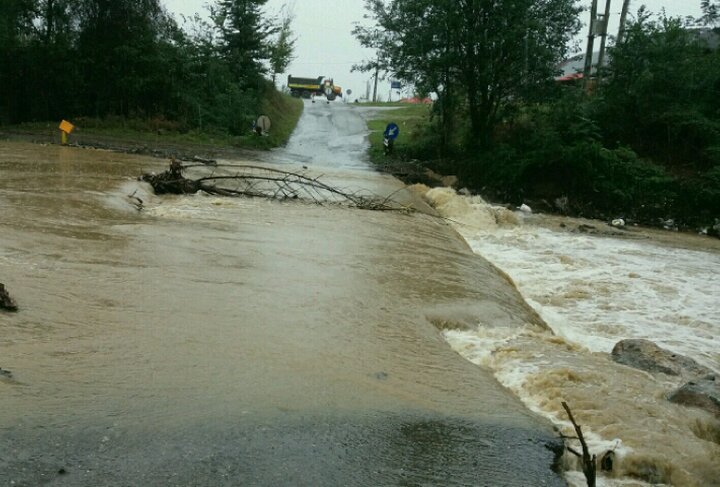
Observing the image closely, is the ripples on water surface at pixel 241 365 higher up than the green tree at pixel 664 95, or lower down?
lower down

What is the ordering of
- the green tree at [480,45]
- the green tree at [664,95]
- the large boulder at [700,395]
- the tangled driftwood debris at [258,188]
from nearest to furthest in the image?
1. the large boulder at [700,395]
2. the tangled driftwood debris at [258,188]
3. the green tree at [664,95]
4. the green tree at [480,45]

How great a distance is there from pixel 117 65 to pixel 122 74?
428 millimetres

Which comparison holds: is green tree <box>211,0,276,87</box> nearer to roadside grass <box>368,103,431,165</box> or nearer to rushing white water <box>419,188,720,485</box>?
roadside grass <box>368,103,431,165</box>

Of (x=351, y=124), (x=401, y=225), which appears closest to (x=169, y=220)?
(x=401, y=225)

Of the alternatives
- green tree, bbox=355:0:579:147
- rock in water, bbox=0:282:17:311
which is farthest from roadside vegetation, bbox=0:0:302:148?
rock in water, bbox=0:282:17:311

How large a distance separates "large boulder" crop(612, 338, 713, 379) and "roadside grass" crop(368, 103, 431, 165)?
61.8ft

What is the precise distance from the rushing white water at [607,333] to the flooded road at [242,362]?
41 cm

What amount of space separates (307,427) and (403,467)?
0.65 m

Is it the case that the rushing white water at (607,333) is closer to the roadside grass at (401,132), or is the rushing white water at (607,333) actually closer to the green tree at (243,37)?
the roadside grass at (401,132)

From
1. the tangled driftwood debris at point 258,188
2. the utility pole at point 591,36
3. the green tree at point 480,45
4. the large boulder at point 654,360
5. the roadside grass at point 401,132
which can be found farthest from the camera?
the roadside grass at point 401,132

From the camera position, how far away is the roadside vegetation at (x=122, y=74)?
26.2m

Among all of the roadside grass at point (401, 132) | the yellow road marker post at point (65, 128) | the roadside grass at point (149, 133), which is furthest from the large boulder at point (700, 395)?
the roadside grass at point (149, 133)

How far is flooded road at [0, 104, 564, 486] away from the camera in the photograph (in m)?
3.31

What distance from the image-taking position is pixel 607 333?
24.5 ft
